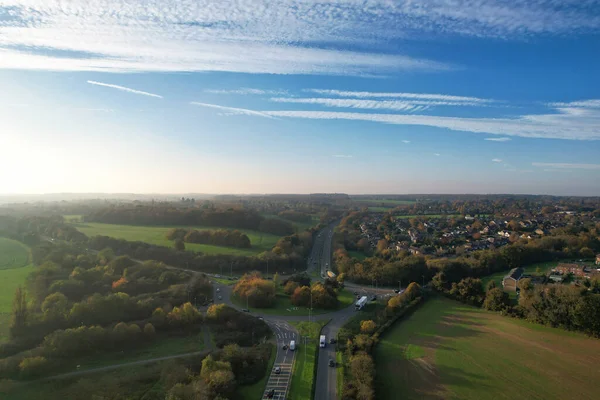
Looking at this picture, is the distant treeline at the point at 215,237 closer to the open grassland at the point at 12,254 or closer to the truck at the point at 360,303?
the open grassland at the point at 12,254

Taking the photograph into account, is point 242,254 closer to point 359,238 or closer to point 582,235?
point 359,238

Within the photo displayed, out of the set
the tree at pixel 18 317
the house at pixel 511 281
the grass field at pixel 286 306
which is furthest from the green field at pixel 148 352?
the house at pixel 511 281

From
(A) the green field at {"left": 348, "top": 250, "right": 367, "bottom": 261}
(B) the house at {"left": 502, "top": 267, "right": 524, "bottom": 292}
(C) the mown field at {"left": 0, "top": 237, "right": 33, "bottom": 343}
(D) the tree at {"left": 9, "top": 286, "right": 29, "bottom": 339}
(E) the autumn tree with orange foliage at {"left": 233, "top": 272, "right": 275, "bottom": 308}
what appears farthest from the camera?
(A) the green field at {"left": 348, "top": 250, "right": 367, "bottom": 261}

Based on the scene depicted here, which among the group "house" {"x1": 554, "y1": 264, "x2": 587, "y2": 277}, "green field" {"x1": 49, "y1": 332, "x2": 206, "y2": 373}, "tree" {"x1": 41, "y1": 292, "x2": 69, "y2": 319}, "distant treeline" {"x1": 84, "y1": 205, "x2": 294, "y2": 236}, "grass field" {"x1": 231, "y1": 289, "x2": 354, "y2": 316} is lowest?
"grass field" {"x1": 231, "y1": 289, "x2": 354, "y2": 316}

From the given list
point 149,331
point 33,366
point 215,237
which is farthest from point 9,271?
point 215,237

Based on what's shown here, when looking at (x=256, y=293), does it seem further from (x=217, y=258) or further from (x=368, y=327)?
(x=217, y=258)

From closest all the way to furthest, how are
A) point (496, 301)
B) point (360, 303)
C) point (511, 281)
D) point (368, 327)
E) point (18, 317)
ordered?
1. point (18, 317)
2. point (368, 327)
3. point (496, 301)
4. point (360, 303)
5. point (511, 281)

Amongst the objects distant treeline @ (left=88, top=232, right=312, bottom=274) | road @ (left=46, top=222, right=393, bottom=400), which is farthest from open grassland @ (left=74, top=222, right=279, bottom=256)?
road @ (left=46, top=222, right=393, bottom=400)

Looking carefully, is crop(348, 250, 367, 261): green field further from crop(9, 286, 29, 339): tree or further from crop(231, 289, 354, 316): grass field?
crop(9, 286, 29, 339): tree
